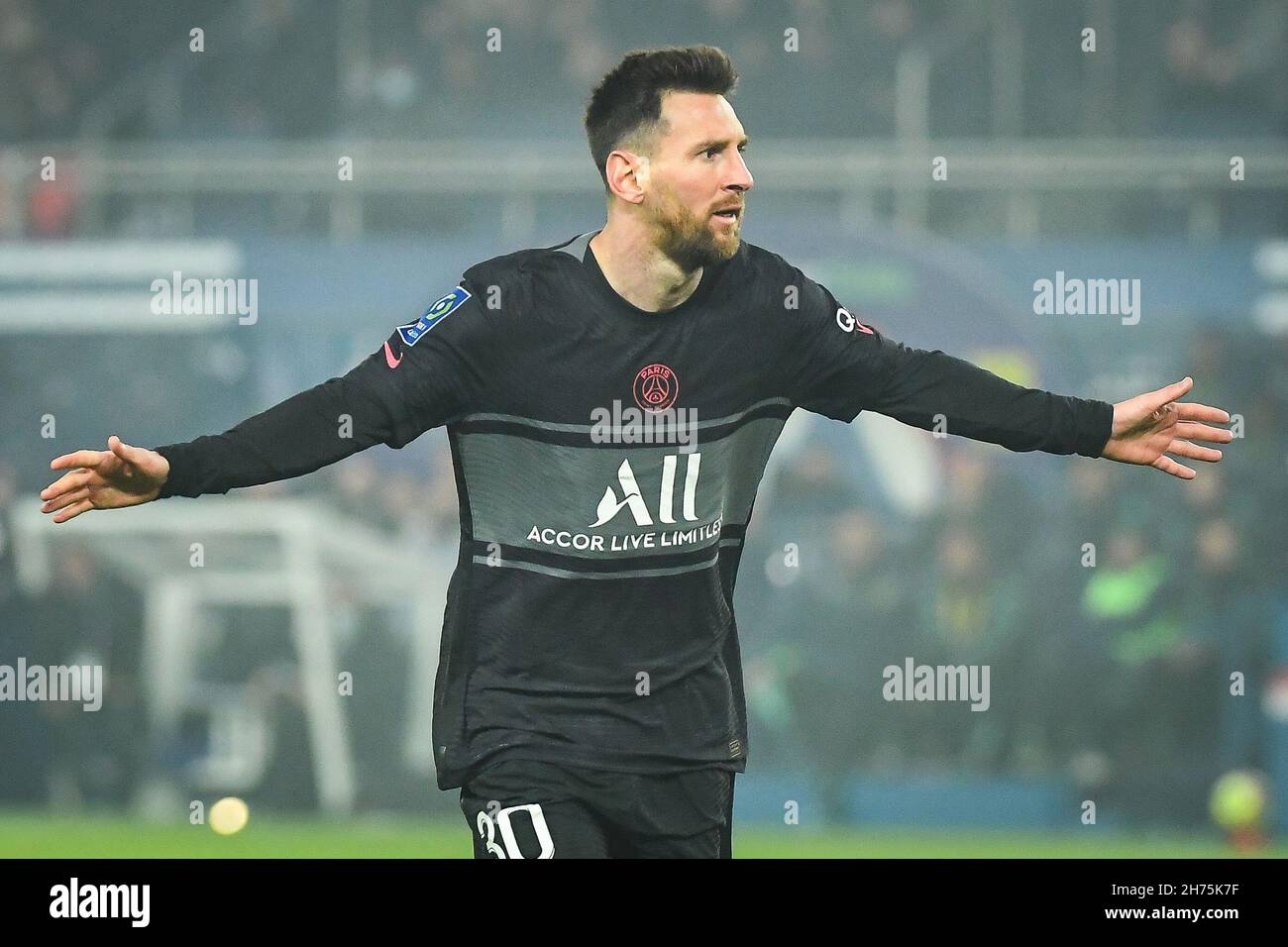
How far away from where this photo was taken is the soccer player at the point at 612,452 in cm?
438

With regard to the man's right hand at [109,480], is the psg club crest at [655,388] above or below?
above

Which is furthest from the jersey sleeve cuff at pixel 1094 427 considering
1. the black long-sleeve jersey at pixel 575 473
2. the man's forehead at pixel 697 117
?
the man's forehead at pixel 697 117

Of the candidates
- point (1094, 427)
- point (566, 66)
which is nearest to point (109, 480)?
point (1094, 427)

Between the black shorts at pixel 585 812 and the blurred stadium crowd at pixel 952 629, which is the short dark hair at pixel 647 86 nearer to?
the black shorts at pixel 585 812

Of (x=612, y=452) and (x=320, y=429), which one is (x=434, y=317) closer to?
(x=320, y=429)

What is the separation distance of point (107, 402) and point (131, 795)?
96.6 inches

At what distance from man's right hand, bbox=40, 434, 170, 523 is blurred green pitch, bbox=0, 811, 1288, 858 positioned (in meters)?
5.72

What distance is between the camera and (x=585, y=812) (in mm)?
4355

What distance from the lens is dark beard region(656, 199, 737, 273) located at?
179 inches

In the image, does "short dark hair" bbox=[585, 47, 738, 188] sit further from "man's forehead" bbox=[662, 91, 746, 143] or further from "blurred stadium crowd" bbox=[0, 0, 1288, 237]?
"blurred stadium crowd" bbox=[0, 0, 1288, 237]

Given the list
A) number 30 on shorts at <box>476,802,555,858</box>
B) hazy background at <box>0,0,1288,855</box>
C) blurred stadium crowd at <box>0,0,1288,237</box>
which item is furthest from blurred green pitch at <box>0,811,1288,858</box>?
number 30 on shorts at <box>476,802,555,858</box>


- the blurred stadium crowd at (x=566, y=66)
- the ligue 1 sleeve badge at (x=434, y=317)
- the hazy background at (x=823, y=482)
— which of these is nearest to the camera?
the ligue 1 sleeve badge at (x=434, y=317)

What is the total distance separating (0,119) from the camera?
41.4ft

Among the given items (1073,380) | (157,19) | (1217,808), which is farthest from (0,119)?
(1217,808)
